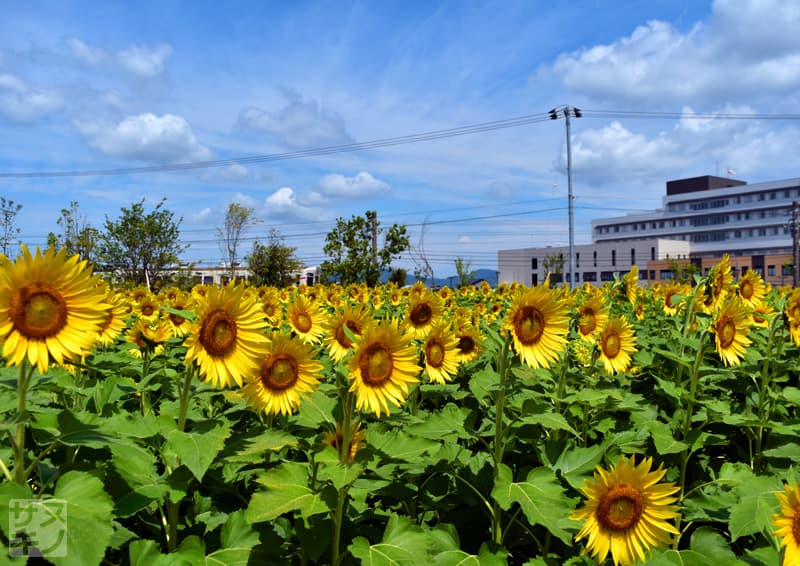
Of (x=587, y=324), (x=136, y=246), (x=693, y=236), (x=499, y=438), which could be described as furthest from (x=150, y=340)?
(x=693, y=236)

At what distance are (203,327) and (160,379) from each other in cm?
118

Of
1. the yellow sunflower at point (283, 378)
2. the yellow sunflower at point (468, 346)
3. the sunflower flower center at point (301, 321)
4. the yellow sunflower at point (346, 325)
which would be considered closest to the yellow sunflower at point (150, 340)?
the sunflower flower center at point (301, 321)

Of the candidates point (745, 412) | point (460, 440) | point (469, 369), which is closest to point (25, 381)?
point (460, 440)

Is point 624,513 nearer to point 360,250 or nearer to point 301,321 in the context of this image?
point 301,321

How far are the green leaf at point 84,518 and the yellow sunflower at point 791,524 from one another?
2.14 m

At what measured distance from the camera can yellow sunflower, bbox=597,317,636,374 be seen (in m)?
4.09

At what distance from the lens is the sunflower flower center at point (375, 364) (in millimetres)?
2330

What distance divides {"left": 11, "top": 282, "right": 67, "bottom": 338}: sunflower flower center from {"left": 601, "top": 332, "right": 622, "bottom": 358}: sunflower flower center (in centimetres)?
340

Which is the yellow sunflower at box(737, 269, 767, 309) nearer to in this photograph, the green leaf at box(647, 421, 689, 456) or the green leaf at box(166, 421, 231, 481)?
the green leaf at box(647, 421, 689, 456)

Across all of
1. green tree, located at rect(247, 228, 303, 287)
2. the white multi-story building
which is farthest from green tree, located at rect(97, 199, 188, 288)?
the white multi-story building

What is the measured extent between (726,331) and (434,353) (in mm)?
1925

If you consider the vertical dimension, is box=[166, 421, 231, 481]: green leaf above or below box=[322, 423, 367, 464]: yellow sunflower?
above

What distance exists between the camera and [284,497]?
2143 mm

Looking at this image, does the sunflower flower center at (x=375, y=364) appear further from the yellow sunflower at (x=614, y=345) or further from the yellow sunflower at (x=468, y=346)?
the yellow sunflower at (x=614, y=345)
